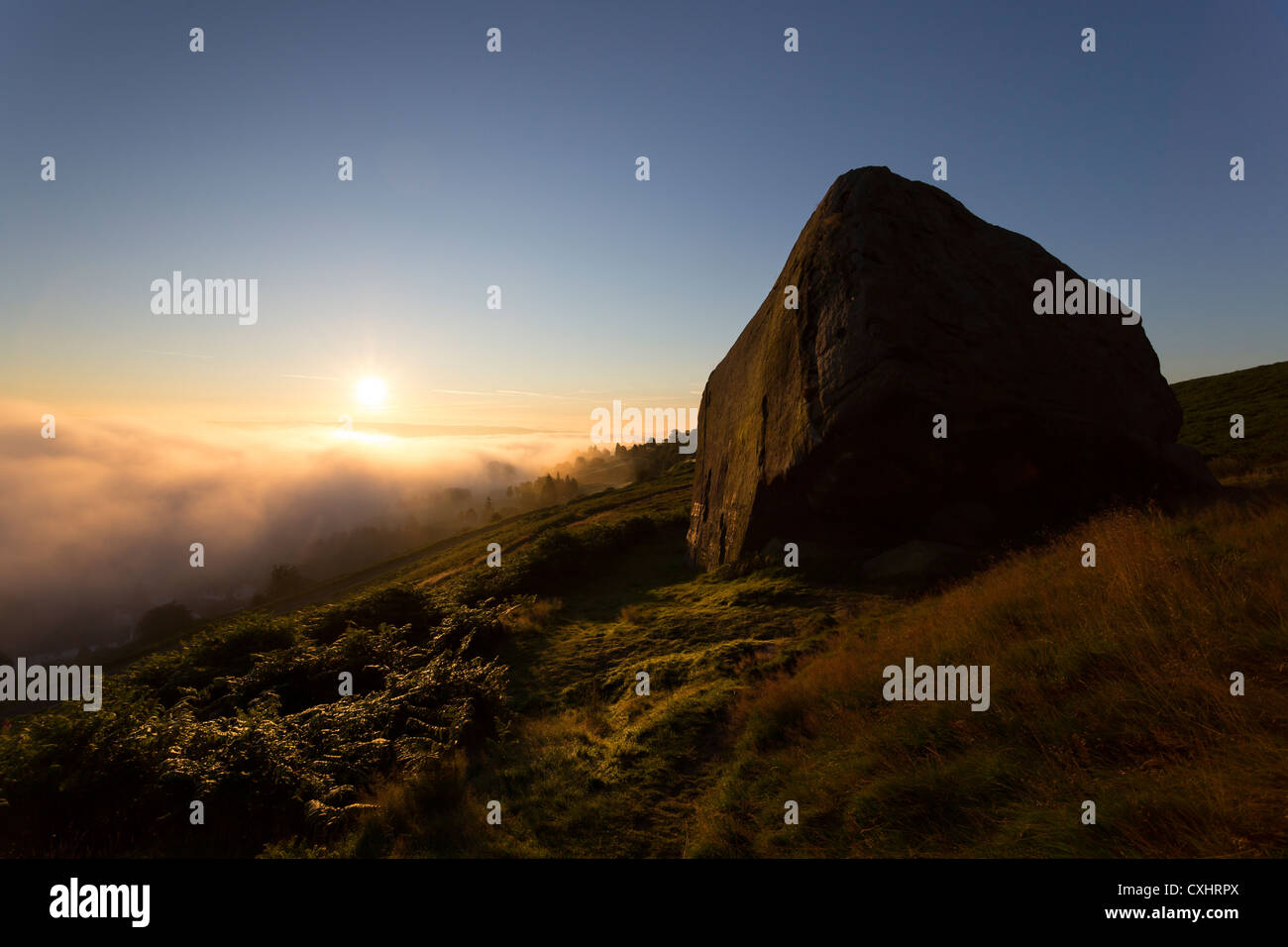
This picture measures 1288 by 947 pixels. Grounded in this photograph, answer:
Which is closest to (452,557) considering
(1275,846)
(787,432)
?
(787,432)

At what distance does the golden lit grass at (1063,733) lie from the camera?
3.42 meters

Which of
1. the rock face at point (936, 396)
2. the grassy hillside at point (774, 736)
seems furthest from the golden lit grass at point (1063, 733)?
the rock face at point (936, 396)

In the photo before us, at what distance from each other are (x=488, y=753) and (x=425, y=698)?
2449 millimetres

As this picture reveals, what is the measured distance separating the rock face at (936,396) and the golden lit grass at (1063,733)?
5568 millimetres

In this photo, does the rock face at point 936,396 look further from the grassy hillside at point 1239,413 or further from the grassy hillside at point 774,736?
the grassy hillside at point 1239,413

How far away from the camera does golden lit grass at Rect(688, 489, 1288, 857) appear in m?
3.42

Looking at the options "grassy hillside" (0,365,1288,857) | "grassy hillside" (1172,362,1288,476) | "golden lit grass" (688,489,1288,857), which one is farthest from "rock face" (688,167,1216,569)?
"grassy hillside" (1172,362,1288,476)

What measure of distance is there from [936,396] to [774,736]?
9.51m

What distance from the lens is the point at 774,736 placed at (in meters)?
6.45

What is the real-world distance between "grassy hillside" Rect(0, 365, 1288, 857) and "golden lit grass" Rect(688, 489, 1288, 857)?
0.08ft

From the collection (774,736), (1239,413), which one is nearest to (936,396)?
(774,736)

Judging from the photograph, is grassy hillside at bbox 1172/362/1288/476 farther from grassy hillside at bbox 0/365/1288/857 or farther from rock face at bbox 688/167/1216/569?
grassy hillside at bbox 0/365/1288/857

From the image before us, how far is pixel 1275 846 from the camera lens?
9.71 feet
